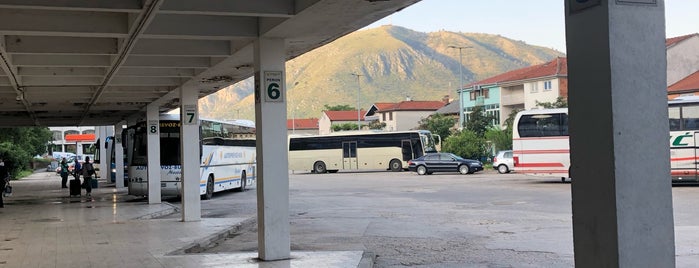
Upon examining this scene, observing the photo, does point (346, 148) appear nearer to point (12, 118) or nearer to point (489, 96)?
point (12, 118)

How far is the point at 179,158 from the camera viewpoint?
24.3 meters

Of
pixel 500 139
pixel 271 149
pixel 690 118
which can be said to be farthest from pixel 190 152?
pixel 500 139

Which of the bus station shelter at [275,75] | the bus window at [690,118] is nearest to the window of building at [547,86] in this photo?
the bus window at [690,118]

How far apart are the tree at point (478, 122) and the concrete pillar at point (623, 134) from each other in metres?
63.1

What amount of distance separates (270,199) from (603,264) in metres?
6.42

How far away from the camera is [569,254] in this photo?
34.9 feet

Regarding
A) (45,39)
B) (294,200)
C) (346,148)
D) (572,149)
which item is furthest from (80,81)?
(346,148)

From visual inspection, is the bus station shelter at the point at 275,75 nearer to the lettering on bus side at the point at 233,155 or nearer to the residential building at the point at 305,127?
the lettering on bus side at the point at 233,155

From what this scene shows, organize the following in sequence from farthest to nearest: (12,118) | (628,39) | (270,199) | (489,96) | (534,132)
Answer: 1. (489,96)
2. (534,132)
3. (12,118)
4. (270,199)
5. (628,39)

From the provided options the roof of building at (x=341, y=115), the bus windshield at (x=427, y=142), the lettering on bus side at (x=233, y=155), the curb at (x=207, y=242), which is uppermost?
the roof of building at (x=341, y=115)

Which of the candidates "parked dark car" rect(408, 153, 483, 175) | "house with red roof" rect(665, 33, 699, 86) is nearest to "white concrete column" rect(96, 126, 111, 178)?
"parked dark car" rect(408, 153, 483, 175)

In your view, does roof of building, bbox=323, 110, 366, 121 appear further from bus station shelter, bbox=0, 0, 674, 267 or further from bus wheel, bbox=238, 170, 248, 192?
bus station shelter, bbox=0, 0, 674, 267

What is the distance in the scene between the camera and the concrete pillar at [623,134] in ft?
12.7

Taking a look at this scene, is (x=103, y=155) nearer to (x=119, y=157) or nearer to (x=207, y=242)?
(x=119, y=157)
